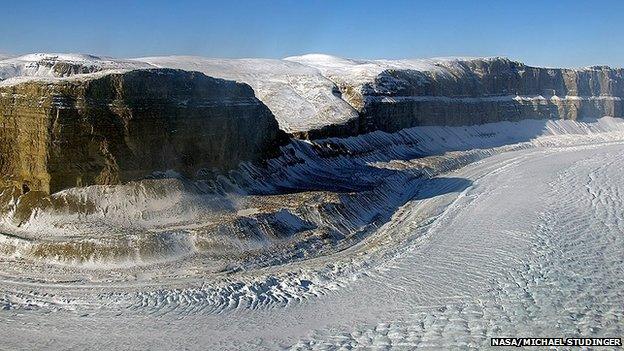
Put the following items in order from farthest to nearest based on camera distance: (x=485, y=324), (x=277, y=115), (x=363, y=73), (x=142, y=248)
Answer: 1. (x=363, y=73)
2. (x=277, y=115)
3. (x=142, y=248)
4. (x=485, y=324)

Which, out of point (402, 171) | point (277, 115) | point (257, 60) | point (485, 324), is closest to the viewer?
point (485, 324)

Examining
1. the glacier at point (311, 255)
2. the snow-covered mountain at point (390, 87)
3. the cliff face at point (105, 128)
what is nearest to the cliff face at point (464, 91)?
the snow-covered mountain at point (390, 87)

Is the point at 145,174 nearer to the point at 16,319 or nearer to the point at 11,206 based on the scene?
the point at 11,206

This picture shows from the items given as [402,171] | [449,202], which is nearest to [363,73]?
[402,171]

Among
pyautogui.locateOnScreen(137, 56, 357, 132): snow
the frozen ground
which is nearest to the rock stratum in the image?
pyautogui.locateOnScreen(137, 56, 357, 132): snow

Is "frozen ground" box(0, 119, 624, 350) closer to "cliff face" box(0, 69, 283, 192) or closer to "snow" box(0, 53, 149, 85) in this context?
"cliff face" box(0, 69, 283, 192)

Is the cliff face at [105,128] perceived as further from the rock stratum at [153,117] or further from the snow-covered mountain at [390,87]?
the snow-covered mountain at [390,87]
